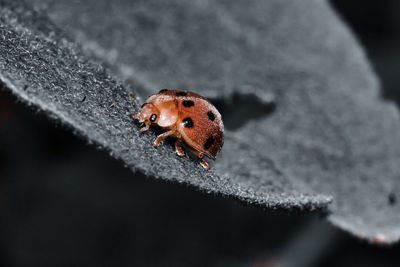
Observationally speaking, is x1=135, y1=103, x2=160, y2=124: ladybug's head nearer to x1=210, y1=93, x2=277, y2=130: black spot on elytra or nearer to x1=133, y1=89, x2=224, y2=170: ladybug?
x1=133, y1=89, x2=224, y2=170: ladybug

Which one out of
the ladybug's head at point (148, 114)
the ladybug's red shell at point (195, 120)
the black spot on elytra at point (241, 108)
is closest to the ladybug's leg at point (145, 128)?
the ladybug's head at point (148, 114)

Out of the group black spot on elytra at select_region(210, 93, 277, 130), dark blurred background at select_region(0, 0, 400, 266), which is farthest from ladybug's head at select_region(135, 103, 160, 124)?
dark blurred background at select_region(0, 0, 400, 266)

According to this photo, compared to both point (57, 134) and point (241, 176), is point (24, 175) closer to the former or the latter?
point (57, 134)

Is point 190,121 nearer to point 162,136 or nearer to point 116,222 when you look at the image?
point 162,136

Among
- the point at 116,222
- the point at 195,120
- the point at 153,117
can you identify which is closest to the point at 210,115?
the point at 195,120

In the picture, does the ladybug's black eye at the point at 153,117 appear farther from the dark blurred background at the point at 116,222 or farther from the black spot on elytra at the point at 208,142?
the dark blurred background at the point at 116,222
